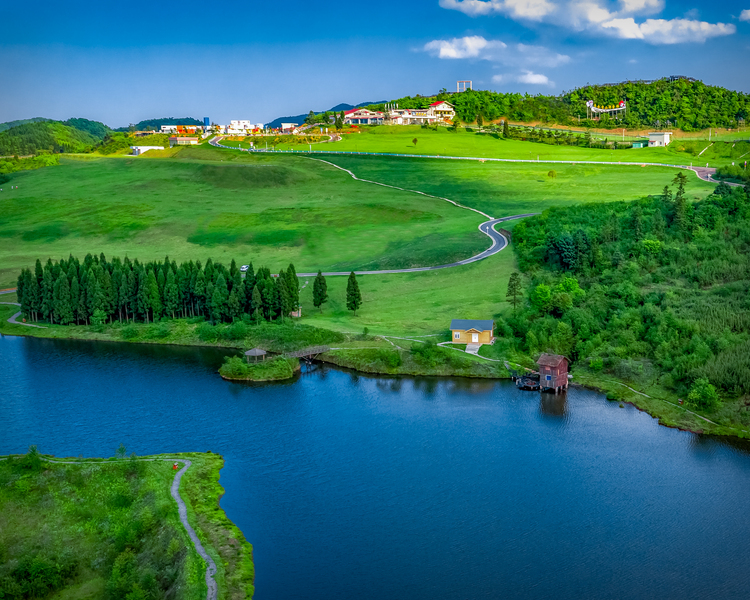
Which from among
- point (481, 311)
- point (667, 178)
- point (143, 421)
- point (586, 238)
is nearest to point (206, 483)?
point (143, 421)

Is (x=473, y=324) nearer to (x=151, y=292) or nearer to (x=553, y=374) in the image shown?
(x=553, y=374)

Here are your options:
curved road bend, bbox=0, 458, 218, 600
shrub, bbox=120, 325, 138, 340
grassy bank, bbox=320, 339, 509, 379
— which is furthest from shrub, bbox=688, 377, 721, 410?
shrub, bbox=120, 325, 138, 340

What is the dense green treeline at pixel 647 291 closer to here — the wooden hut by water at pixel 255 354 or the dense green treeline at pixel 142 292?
the wooden hut by water at pixel 255 354

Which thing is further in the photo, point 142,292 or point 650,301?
point 142,292

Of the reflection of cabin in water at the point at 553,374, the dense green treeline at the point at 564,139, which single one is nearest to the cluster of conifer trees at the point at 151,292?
the reflection of cabin in water at the point at 553,374

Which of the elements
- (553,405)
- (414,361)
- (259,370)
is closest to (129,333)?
(259,370)

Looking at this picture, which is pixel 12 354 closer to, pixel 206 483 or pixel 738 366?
pixel 206 483
